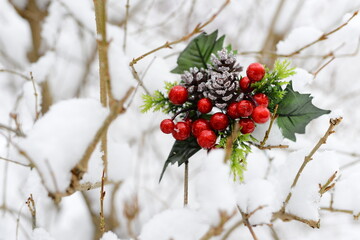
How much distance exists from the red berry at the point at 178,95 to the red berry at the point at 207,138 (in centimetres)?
9

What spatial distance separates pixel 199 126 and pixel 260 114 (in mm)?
120

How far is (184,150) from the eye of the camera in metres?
0.67

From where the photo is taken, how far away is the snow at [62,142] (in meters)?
0.47

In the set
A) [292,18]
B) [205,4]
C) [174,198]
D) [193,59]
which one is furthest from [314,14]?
[193,59]

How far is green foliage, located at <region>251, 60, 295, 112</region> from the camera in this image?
61 cm

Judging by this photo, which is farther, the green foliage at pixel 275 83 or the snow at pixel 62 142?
the green foliage at pixel 275 83

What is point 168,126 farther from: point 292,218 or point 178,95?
point 292,218

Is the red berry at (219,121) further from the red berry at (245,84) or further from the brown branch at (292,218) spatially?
the brown branch at (292,218)

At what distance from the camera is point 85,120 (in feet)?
1.59

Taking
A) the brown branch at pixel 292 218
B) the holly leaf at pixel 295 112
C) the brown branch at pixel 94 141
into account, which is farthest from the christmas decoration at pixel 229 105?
the brown branch at pixel 94 141

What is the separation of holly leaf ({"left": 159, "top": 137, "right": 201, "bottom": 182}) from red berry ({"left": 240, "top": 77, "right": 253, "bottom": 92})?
5.8 inches

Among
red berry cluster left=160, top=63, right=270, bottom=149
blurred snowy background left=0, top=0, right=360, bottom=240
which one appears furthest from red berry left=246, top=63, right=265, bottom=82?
blurred snowy background left=0, top=0, right=360, bottom=240

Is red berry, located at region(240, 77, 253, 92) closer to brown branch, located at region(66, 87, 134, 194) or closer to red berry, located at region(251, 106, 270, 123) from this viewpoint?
red berry, located at region(251, 106, 270, 123)

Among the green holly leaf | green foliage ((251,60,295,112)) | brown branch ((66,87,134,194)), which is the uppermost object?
the green holly leaf
